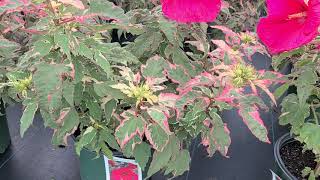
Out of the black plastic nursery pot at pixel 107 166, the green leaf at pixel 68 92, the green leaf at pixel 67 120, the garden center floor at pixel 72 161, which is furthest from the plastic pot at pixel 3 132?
the green leaf at pixel 68 92

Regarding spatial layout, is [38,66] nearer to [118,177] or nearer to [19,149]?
[118,177]

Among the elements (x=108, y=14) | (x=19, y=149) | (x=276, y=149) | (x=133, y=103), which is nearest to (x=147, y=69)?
(x=133, y=103)

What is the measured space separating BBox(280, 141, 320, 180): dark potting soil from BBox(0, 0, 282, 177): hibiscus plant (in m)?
0.39

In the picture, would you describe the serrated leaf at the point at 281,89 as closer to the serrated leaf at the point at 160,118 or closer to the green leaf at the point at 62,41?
the serrated leaf at the point at 160,118

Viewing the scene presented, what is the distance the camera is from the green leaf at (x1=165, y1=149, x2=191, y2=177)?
1.12m

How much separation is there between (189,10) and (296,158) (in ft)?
2.67

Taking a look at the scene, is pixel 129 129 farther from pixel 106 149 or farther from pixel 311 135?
pixel 311 135

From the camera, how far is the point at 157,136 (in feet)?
3.34

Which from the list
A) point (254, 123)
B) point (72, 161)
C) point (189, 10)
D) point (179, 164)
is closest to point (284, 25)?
point (189, 10)

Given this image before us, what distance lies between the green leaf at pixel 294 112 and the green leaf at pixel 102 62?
52cm

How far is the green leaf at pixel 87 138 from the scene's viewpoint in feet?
3.58

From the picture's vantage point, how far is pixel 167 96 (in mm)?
1046

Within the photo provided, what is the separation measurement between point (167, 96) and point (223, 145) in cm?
21

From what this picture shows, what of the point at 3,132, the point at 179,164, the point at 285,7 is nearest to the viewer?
the point at 285,7
